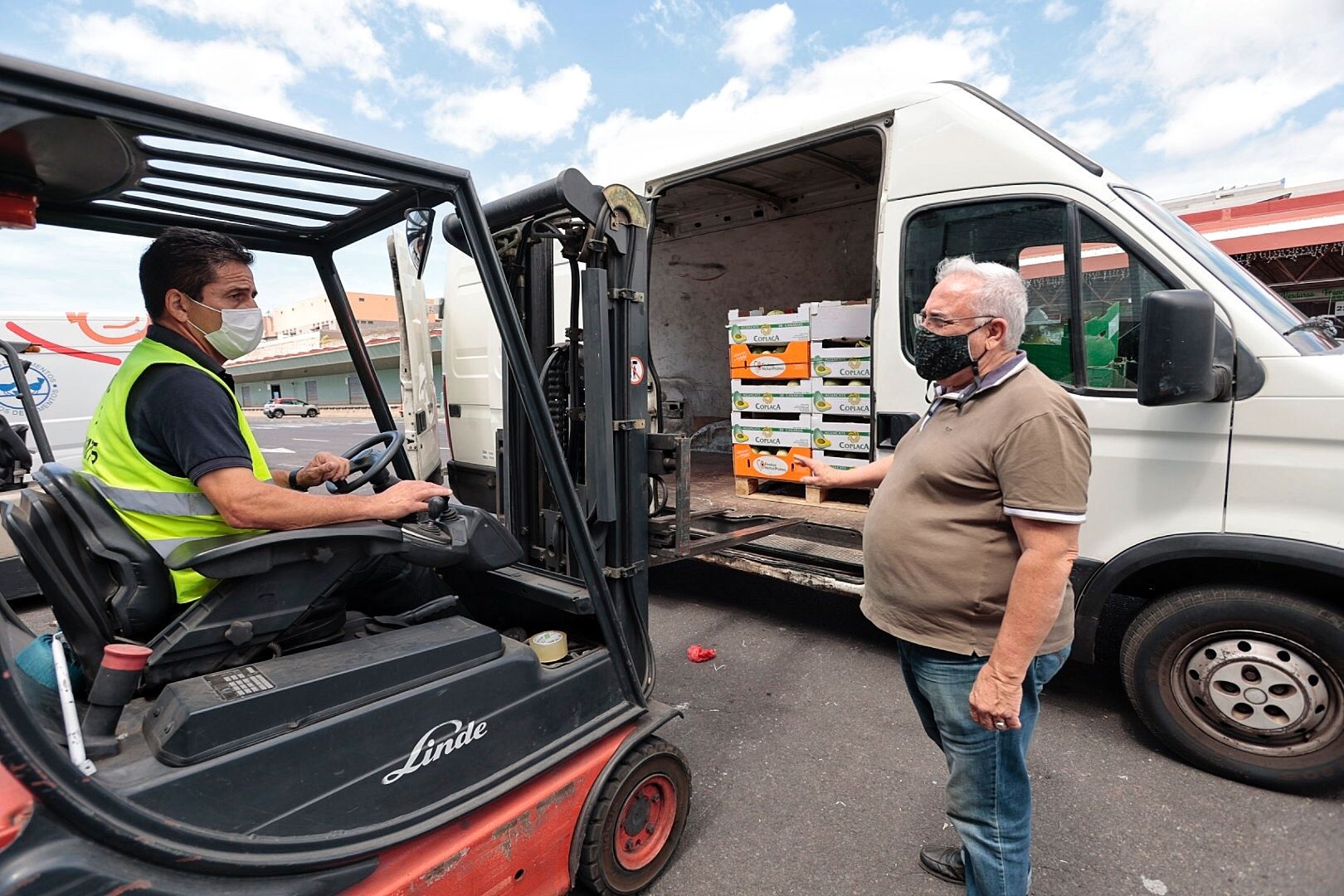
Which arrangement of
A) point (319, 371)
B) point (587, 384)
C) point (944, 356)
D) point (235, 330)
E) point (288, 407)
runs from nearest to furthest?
point (235, 330), point (944, 356), point (587, 384), point (319, 371), point (288, 407)

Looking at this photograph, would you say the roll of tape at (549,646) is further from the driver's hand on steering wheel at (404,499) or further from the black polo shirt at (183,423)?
the black polo shirt at (183,423)

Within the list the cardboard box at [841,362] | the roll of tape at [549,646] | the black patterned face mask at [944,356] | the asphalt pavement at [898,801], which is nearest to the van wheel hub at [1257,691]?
the asphalt pavement at [898,801]

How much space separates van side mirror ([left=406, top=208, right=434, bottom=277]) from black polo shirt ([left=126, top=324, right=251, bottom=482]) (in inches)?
23.9

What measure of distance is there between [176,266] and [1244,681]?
4067 millimetres

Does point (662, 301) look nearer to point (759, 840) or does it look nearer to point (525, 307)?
point (525, 307)

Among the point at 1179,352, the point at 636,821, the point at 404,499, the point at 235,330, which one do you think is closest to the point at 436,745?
the point at 404,499

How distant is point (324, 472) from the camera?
2.62m

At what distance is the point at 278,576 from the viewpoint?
5.65 feet

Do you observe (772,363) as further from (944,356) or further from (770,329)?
(944,356)

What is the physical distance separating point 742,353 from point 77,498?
4211mm

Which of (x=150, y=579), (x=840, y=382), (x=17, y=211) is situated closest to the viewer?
(x=17, y=211)

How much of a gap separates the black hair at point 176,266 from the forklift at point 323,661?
0.19 m

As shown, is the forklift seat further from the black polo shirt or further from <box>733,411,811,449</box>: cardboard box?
<box>733,411,811,449</box>: cardboard box

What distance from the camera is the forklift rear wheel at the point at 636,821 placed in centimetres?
216
